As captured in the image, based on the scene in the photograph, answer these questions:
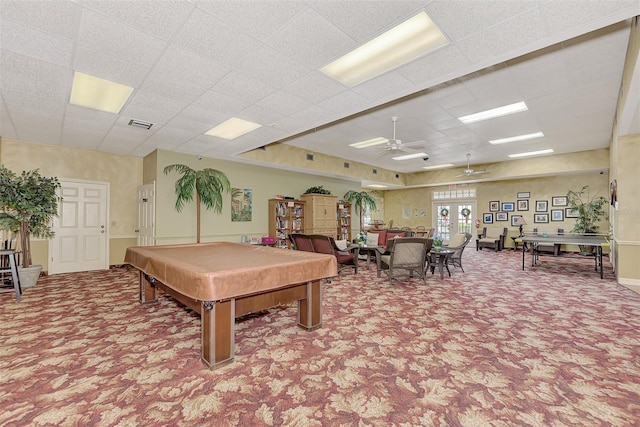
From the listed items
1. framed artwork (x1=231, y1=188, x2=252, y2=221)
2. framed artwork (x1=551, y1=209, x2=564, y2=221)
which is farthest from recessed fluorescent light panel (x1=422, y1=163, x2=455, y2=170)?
framed artwork (x1=231, y1=188, x2=252, y2=221)

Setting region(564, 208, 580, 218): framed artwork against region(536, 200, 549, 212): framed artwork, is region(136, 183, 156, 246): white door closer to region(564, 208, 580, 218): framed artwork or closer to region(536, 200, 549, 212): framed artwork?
region(536, 200, 549, 212): framed artwork

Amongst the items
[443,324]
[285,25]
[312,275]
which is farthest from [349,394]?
[285,25]

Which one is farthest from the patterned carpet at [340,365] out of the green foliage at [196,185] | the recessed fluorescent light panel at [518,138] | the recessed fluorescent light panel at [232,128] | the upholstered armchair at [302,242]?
the recessed fluorescent light panel at [518,138]

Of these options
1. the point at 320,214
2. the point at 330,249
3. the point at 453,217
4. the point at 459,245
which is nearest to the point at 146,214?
the point at 330,249

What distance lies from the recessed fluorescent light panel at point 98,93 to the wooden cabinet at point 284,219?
14.8 ft

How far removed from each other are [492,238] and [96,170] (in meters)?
12.8

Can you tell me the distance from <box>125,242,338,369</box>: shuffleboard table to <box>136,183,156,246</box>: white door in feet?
11.2

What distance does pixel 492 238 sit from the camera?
1108cm

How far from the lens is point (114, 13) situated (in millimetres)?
2279

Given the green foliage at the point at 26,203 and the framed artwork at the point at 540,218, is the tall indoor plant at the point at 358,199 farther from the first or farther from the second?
the green foliage at the point at 26,203

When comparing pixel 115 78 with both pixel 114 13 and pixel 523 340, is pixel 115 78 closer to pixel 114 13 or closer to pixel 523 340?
pixel 114 13

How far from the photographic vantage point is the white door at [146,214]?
641cm

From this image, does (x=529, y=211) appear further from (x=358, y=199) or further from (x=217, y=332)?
(x=217, y=332)

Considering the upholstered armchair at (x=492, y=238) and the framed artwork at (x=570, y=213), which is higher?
the framed artwork at (x=570, y=213)
